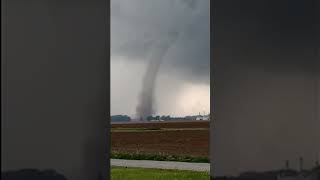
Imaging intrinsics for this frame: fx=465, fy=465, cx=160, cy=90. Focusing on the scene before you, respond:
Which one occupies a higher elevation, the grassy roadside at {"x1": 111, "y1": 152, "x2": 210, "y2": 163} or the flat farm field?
the grassy roadside at {"x1": 111, "y1": 152, "x2": 210, "y2": 163}

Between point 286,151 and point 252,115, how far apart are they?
0.65m

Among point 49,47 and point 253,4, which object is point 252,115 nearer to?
point 253,4

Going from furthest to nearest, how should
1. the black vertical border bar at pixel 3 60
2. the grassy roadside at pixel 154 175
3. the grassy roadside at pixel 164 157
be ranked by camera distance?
1. the grassy roadside at pixel 164 157
2. the grassy roadside at pixel 154 175
3. the black vertical border bar at pixel 3 60

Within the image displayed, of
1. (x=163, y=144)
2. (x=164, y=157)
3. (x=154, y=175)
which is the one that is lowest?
(x=163, y=144)

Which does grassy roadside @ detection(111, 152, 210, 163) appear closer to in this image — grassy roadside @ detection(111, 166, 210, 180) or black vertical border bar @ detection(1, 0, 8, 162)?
grassy roadside @ detection(111, 166, 210, 180)

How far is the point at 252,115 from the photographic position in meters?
6.26

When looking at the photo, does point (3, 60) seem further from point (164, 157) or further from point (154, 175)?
point (164, 157)

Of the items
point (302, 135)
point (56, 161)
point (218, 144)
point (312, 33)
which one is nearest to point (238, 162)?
point (218, 144)

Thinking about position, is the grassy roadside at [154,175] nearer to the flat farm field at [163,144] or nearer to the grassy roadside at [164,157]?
the grassy roadside at [164,157]

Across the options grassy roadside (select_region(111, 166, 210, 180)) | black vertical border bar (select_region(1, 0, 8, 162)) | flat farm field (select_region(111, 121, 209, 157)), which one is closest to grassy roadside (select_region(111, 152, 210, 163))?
flat farm field (select_region(111, 121, 209, 157))

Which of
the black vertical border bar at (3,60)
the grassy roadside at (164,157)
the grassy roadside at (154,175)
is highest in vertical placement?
the black vertical border bar at (3,60)

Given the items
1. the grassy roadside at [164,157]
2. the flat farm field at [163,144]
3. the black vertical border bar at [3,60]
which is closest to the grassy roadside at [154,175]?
the grassy roadside at [164,157]

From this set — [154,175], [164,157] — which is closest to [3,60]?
[154,175]

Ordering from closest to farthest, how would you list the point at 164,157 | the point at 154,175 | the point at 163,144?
1. the point at 154,175
2. the point at 164,157
3. the point at 163,144
